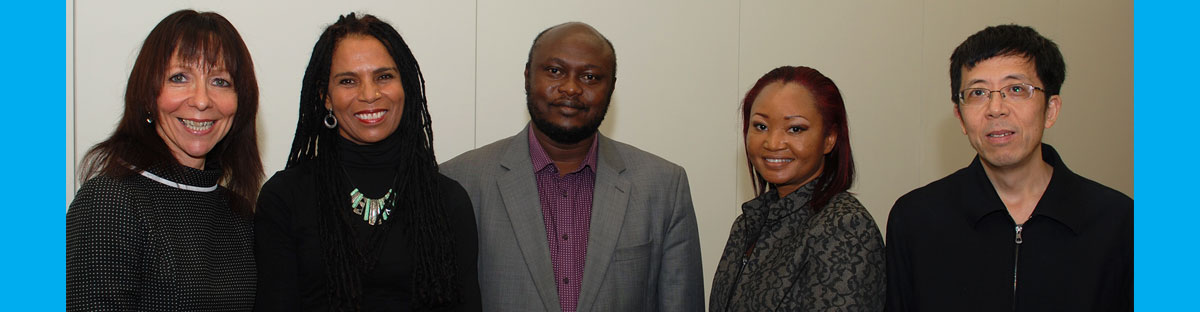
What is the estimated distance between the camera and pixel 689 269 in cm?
292

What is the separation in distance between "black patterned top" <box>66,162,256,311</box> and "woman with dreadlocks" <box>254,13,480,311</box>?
10 cm

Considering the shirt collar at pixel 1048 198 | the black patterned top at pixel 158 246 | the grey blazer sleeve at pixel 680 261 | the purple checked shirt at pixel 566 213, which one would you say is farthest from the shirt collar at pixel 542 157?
the shirt collar at pixel 1048 198

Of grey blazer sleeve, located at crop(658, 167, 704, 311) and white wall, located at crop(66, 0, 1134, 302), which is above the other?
white wall, located at crop(66, 0, 1134, 302)

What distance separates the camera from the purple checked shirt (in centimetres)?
276

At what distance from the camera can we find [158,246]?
2.10 meters

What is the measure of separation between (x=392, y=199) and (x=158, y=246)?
0.61 meters

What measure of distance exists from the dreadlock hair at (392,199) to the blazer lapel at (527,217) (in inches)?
12.4

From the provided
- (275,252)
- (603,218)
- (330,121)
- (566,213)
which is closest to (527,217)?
(566,213)

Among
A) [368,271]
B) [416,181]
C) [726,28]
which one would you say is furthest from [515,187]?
[726,28]

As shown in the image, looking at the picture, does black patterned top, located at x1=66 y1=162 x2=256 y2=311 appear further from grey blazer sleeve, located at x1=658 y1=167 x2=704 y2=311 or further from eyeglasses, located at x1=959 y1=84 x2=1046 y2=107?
eyeglasses, located at x1=959 y1=84 x2=1046 y2=107

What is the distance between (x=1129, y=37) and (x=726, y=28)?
366 cm

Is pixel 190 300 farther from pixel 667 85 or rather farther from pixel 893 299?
pixel 667 85

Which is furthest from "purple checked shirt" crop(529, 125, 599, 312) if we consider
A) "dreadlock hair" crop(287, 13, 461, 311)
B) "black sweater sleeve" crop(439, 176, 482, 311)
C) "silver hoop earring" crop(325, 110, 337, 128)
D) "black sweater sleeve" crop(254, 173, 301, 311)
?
"black sweater sleeve" crop(254, 173, 301, 311)

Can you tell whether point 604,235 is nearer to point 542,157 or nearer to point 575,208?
point 575,208
